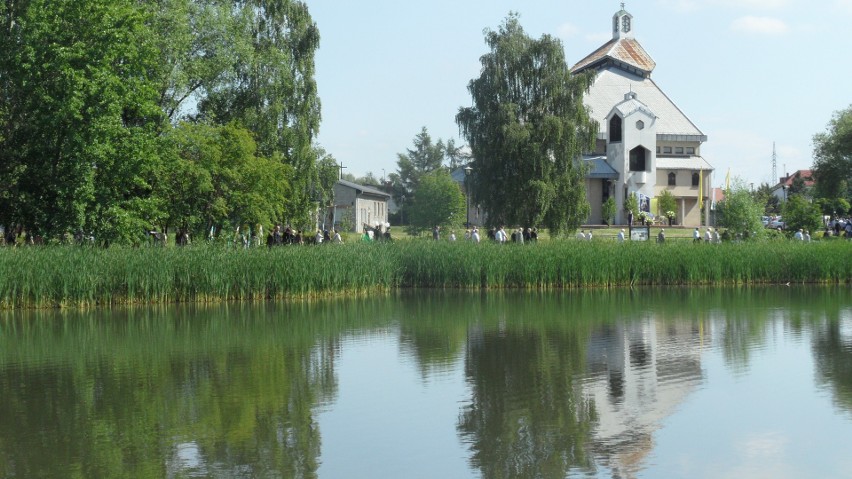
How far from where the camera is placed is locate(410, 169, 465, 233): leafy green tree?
74.6 meters

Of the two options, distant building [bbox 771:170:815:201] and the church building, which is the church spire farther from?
distant building [bbox 771:170:815:201]

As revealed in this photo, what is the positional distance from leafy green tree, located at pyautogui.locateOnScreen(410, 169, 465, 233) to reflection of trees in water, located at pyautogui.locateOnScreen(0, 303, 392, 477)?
48.4 m

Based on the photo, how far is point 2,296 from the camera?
28.1 m

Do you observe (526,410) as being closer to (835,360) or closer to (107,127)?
(835,360)

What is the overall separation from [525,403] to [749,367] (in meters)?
5.62

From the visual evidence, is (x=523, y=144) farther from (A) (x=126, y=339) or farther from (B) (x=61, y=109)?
(A) (x=126, y=339)

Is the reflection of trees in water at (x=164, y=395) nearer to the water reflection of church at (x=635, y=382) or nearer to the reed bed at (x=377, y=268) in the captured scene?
the reed bed at (x=377, y=268)

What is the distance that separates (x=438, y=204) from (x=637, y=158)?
1476 centimetres

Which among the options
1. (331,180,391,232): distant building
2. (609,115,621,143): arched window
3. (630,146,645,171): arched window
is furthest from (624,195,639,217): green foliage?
(331,180,391,232): distant building

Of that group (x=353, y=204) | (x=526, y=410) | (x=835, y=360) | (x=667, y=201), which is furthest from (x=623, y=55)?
(x=526, y=410)

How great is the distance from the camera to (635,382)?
16453mm

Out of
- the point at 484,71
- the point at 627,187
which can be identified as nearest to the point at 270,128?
the point at 484,71

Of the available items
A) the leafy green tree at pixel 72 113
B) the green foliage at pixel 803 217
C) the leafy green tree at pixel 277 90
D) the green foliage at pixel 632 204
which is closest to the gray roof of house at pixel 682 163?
the green foliage at pixel 632 204

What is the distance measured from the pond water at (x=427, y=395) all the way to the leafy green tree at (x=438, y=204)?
47097mm
